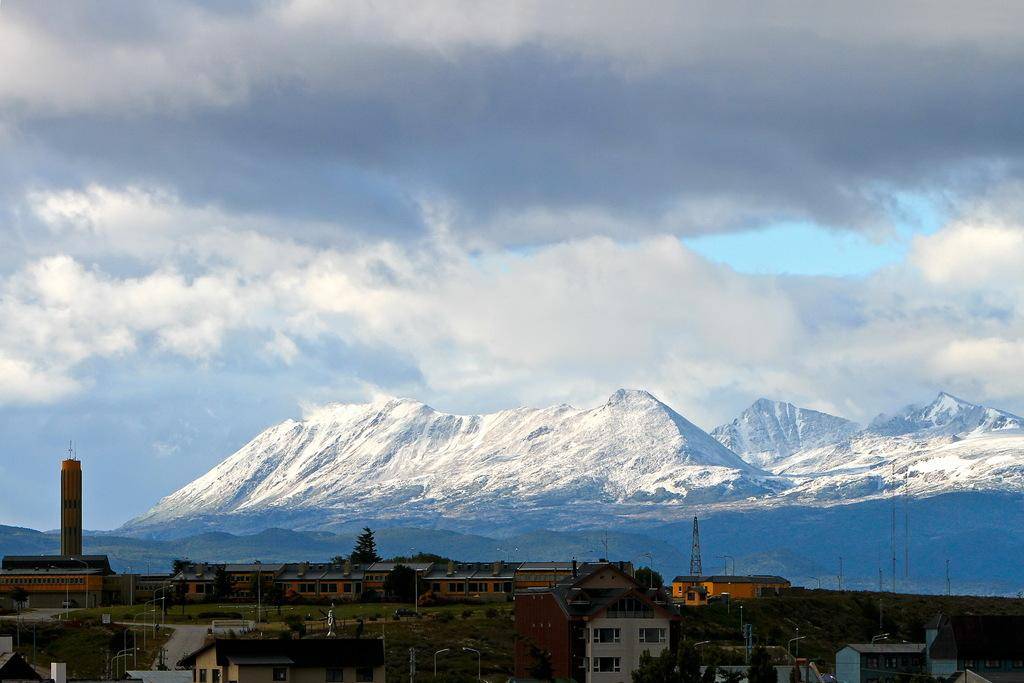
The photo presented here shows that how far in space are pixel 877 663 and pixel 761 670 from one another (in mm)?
46878

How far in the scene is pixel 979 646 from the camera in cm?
17550

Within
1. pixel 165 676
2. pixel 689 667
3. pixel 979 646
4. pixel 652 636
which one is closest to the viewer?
pixel 689 667

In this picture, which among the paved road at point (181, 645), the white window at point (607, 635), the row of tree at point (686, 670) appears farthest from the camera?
the paved road at point (181, 645)

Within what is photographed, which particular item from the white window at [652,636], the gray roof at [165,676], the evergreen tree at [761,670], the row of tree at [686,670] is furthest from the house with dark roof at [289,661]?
the white window at [652,636]

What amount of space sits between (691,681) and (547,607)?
3577 centimetres

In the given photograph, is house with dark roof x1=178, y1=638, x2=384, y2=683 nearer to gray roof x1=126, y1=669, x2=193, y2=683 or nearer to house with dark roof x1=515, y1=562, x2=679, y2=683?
gray roof x1=126, y1=669, x2=193, y2=683

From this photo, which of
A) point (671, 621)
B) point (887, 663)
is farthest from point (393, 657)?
point (887, 663)

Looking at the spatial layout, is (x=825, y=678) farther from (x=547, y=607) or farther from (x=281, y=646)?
(x=281, y=646)

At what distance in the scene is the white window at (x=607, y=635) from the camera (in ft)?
518

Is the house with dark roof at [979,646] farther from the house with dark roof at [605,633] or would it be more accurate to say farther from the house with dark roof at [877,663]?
the house with dark roof at [605,633]

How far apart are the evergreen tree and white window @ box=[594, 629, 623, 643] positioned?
2084cm

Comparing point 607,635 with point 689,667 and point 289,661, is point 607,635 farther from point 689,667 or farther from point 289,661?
point 289,661

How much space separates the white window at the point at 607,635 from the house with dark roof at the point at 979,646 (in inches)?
1272

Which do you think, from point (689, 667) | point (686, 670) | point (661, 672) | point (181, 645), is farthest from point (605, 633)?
point (181, 645)
